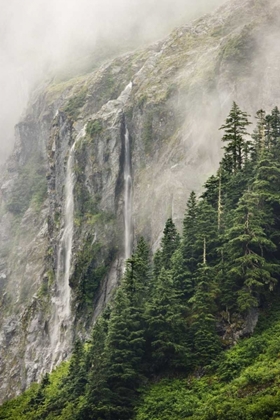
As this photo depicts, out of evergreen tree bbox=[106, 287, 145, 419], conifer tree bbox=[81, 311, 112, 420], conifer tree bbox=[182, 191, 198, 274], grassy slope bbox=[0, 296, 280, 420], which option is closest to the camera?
grassy slope bbox=[0, 296, 280, 420]

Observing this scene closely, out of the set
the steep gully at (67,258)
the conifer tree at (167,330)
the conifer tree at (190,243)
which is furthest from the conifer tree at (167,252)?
the steep gully at (67,258)

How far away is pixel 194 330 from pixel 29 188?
10495cm

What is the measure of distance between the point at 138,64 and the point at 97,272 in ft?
166

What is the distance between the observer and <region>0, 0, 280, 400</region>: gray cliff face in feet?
228

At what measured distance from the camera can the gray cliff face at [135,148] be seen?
228ft

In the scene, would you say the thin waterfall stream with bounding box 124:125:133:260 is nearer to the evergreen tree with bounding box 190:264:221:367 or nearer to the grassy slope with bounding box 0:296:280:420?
the evergreen tree with bounding box 190:264:221:367

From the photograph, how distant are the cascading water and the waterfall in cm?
1027

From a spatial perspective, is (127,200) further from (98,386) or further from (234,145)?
(98,386)

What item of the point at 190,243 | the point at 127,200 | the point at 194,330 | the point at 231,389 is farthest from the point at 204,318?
the point at 127,200

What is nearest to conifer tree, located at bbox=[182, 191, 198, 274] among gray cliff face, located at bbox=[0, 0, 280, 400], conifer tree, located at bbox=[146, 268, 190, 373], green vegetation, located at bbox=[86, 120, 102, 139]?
conifer tree, located at bbox=[146, 268, 190, 373]

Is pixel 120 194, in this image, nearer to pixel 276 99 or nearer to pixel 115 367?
pixel 276 99

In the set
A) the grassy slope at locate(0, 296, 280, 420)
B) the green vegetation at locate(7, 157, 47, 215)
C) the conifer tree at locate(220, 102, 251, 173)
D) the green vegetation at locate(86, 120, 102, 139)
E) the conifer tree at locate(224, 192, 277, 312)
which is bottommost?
the grassy slope at locate(0, 296, 280, 420)

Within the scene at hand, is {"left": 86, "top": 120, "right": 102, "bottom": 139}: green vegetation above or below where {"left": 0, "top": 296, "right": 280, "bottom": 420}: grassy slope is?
above

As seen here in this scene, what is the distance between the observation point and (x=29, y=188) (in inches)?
5349
